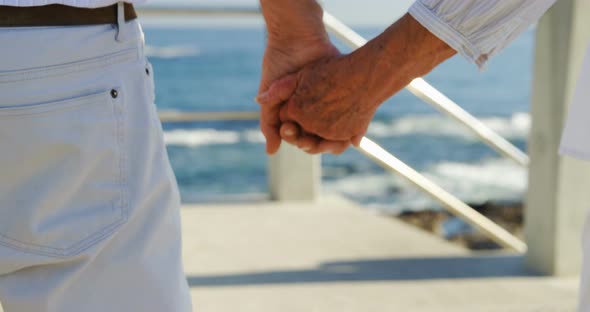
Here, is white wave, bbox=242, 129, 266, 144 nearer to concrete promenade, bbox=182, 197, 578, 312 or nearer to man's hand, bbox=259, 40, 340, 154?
concrete promenade, bbox=182, 197, 578, 312

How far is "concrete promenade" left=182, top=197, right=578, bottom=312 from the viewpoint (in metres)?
2.85

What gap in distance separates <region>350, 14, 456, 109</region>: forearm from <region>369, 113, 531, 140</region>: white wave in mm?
21979

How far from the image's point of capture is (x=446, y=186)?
18.6 meters

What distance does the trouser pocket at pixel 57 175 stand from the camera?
3.37 feet

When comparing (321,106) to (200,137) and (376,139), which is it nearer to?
(200,137)

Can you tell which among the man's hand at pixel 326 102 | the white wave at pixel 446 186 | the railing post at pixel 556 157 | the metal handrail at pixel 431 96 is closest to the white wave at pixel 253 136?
the white wave at pixel 446 186

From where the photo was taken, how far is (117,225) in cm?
108

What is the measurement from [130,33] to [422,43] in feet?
1.46

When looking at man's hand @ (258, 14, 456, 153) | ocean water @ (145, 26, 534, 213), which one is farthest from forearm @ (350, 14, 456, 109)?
ocean water @ (145, 26, 534, 213)

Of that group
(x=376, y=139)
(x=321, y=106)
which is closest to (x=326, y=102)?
(x=321, y=106)

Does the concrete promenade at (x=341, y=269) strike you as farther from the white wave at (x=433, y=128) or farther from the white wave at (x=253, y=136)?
the white wave at (x=433, y=128)

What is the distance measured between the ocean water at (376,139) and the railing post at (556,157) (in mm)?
2002

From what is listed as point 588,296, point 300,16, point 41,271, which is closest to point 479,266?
point 300,16

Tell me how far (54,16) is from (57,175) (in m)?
0.21
